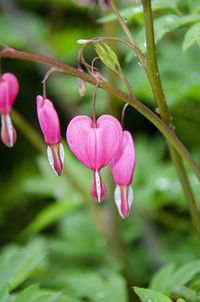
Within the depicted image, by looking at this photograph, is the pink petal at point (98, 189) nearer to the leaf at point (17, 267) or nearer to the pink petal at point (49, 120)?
the pink petal at point (49, 120)

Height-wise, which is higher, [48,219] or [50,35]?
[50,35]

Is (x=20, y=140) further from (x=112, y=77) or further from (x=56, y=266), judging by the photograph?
(x=112, y=77)

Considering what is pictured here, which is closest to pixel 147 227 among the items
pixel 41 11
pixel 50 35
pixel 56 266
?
pixel 56 266

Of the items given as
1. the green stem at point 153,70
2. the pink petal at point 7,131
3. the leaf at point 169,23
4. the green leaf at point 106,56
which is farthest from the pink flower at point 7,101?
the leaf at point 169,23

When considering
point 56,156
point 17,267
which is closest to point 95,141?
point 56,156

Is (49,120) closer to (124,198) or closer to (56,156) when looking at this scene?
(56,156)

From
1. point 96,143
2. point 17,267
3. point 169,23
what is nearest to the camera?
point 96,143
